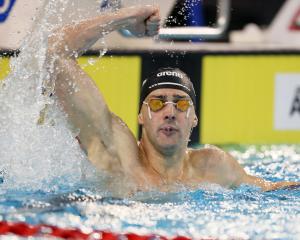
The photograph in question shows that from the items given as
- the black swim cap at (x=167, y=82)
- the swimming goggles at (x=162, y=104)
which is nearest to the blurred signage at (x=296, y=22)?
the black swim cap at (x=167, y=82)

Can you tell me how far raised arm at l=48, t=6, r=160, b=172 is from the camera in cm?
311

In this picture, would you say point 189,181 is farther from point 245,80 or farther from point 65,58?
point 245,80

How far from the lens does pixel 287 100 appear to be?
17.8 feet

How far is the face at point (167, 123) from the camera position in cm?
327

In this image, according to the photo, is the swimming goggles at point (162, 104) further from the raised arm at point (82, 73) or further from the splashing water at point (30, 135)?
the splashing water at point (30, 135)

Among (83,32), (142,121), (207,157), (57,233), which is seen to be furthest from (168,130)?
(57,233)

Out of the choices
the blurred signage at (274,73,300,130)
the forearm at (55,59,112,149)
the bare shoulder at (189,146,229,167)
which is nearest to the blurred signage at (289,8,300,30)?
the blurred signage at (274,73,300,130)

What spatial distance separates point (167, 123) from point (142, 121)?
0.15 m

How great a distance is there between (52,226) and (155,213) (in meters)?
0.44

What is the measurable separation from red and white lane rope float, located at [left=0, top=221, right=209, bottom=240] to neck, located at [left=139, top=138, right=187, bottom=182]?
0.70 meters

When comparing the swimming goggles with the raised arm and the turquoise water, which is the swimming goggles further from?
the turquoise water

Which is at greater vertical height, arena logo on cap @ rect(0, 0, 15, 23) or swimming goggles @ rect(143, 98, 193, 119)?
arena logo on cap @ rect(0, 0, 15, 23)

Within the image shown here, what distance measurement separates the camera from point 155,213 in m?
2.98

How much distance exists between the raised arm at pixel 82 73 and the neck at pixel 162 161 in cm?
25
